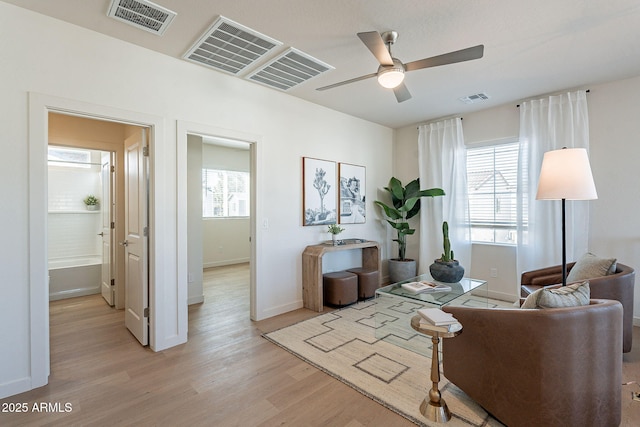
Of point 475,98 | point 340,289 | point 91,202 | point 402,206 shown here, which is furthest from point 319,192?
point 91,202

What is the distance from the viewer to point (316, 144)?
13.9 feet

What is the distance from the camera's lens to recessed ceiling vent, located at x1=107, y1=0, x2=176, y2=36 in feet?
6.98

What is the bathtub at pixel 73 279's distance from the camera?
14.0ft

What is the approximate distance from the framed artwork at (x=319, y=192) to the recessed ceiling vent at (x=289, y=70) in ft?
3.37

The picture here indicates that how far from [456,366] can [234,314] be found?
106 inches

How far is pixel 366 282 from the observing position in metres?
4.20

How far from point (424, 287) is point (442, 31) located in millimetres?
2299

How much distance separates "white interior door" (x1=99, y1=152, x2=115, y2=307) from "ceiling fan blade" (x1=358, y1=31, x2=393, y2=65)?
3.69 meters

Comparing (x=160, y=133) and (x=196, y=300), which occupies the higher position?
(x=160, y=133)

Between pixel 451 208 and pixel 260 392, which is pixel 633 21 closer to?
pixel 451 208

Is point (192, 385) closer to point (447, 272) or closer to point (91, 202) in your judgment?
point (447, 272)

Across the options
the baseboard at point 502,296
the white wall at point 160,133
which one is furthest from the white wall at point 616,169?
the white wall at point 160,133

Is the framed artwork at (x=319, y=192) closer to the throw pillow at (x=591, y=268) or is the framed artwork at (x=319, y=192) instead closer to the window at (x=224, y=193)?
the throw pillow at (x=591, y=268)

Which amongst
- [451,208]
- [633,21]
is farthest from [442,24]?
[451,208]
